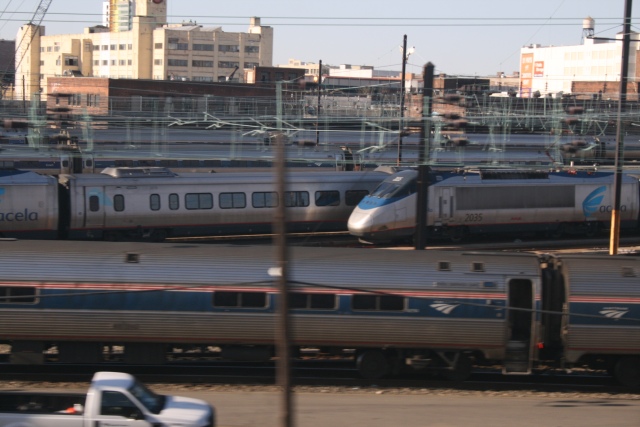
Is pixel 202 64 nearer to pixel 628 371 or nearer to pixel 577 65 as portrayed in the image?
pixel 577 65

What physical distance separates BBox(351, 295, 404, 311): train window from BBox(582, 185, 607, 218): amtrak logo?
15150 mm

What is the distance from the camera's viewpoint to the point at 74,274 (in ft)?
37.3

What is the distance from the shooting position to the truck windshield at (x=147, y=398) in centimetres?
865

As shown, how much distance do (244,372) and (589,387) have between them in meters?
5.27

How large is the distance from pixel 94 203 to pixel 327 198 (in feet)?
22.7

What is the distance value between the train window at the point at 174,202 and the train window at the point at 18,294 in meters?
11.3

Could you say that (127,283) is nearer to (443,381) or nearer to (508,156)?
(443,381)

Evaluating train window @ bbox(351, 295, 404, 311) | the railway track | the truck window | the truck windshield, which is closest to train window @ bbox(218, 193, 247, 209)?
the railway track

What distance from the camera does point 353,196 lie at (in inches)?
971

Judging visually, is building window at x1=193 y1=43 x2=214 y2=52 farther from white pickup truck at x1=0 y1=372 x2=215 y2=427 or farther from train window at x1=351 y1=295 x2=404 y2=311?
white pickup truck at x1=0 y1=372 x2=215 y2=427

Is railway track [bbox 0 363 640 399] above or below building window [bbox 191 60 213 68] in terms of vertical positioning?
below

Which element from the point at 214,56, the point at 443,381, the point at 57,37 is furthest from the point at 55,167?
the point at 57,37

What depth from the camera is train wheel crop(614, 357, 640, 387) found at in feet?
39.2

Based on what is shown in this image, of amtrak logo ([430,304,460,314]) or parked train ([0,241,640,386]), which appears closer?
parked train ([0,241,640,386])
